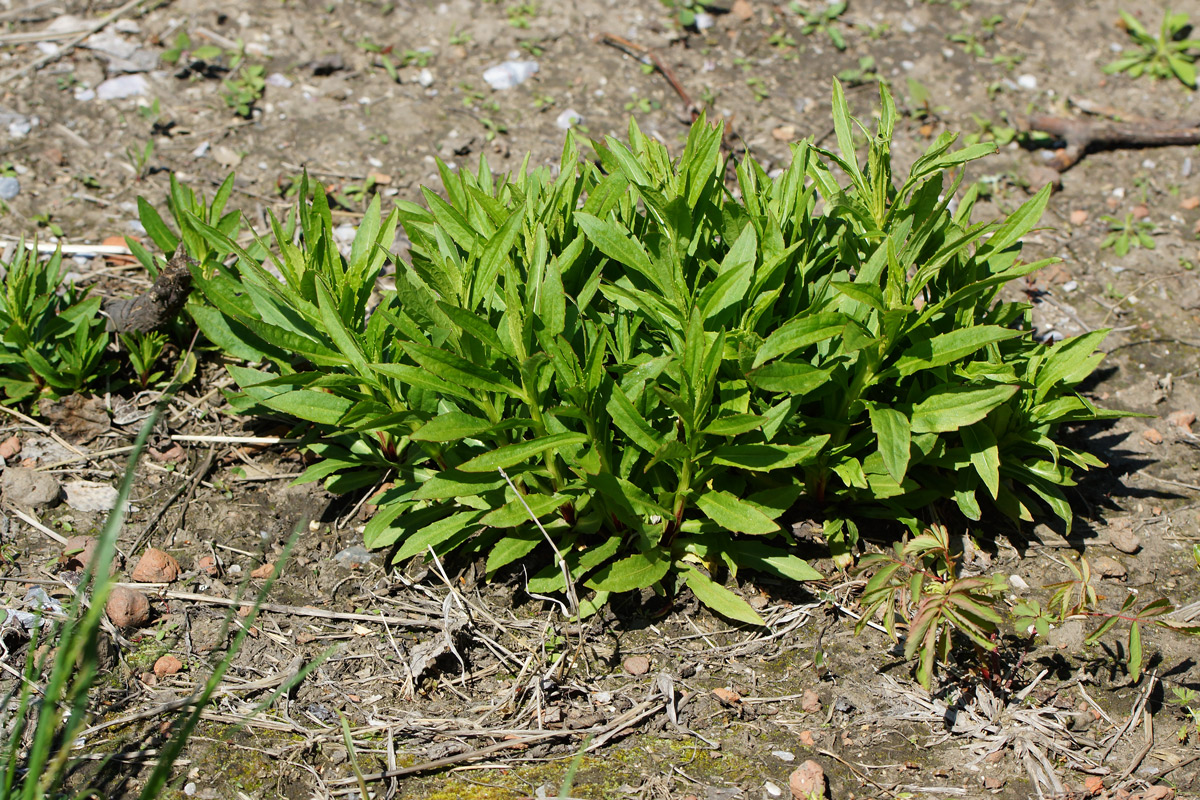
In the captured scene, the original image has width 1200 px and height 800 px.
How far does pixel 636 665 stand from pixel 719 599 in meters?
0.33

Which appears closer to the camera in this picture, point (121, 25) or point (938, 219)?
point (938, 219)

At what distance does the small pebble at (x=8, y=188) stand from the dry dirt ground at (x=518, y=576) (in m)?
0.08

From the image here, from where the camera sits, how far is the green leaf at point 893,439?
8.95 feet

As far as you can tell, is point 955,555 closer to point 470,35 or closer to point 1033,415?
point 1033,415

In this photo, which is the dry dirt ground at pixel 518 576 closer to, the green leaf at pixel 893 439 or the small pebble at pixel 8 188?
the small pebble at pixel 8 188

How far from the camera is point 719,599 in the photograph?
2.96 meters

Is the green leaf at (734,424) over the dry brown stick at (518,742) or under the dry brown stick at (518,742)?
over

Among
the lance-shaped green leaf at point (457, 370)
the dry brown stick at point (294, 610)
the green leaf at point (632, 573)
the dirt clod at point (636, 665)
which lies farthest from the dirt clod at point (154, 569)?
the dirt clod at point (636, 665)

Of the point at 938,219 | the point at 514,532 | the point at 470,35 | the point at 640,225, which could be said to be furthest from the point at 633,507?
the point at 470,35

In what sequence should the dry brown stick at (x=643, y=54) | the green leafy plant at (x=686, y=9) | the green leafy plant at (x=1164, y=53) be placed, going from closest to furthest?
the dry brown stick at (x=643, y=54) → the green leafy plant at (x=1164, y=53) → the green leafy plant at (x=686, y=9)

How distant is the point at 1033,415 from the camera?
10.2ft

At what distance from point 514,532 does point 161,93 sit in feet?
11.1

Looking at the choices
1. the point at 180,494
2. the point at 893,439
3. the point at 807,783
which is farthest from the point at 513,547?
the point at 180,494

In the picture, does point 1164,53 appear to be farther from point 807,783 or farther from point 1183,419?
point 807,783
